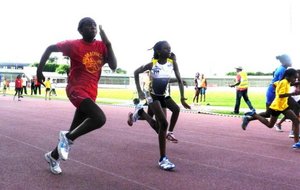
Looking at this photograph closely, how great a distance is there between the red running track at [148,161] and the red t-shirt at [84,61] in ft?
3.73

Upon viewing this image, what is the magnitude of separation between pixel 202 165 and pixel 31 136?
4401 mm

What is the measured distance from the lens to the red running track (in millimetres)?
5309

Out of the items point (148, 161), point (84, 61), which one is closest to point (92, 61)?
point (84, 61)

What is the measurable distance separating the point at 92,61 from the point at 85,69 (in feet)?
0.43

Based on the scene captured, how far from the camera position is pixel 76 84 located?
558 centimetres

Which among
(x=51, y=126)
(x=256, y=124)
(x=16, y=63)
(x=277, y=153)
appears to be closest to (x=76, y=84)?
(x=277, y=153)

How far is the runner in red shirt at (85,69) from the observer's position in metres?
5.46

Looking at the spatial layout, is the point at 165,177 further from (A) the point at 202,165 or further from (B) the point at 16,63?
(B) the point at 16,63

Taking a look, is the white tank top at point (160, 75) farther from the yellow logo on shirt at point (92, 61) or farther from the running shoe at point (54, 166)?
the running shoe at point (54, 166)

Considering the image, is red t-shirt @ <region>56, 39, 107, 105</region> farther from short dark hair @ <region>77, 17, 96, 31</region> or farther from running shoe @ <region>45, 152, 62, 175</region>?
running shoe @ <region>45, 152, 62, 175</region>

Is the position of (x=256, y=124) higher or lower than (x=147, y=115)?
lower

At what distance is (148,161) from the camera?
6750 mm

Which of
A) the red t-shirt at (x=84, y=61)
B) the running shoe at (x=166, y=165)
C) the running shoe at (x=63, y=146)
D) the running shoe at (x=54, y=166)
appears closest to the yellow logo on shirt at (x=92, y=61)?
the red t-shirt at (x=84, y=61)

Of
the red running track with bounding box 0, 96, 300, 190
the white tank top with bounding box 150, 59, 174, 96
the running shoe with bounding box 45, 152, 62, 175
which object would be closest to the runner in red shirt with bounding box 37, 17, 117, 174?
the running shoe with bounding box 45, 152, 62, 175
